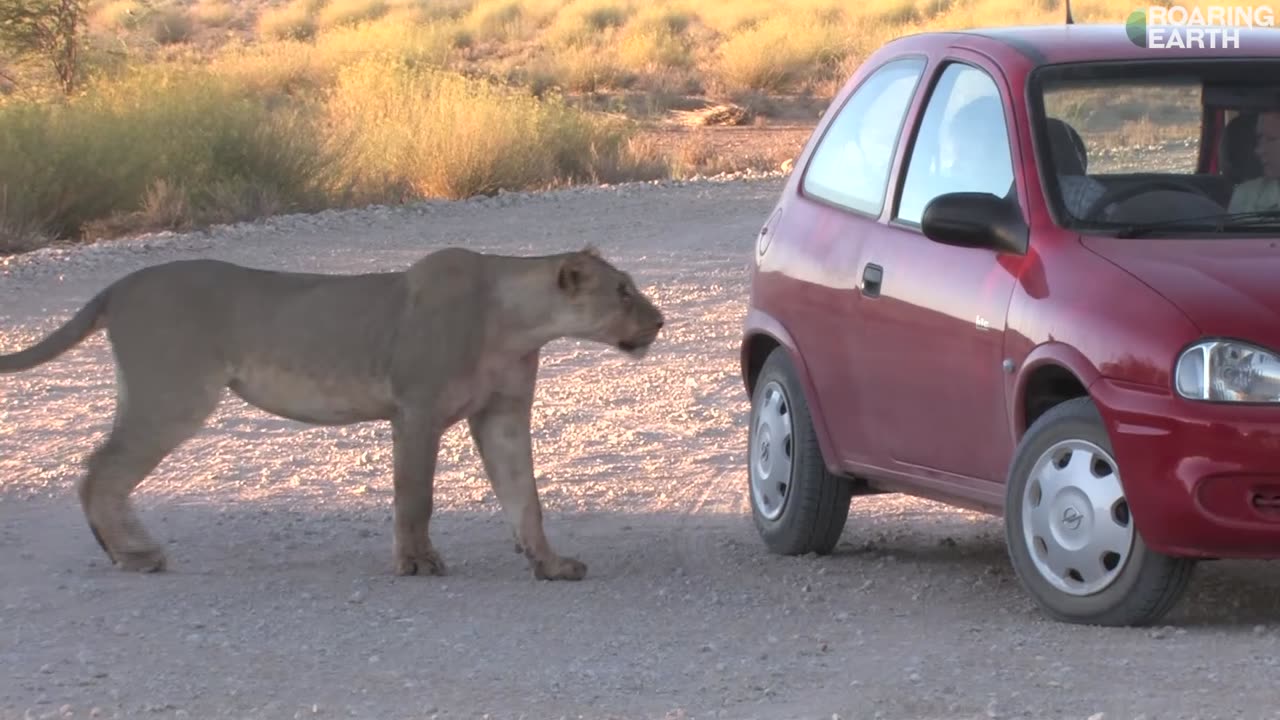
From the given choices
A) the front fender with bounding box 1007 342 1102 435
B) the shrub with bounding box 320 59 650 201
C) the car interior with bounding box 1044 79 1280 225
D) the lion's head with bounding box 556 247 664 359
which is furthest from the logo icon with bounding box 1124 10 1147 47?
Answer: the shrub with bounding box 320 59 650 201

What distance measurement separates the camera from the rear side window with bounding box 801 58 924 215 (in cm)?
764

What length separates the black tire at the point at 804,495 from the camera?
7828 mm

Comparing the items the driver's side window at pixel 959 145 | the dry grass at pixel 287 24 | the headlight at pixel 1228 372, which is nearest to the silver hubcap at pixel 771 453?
the driver's side window at pixel 959 145

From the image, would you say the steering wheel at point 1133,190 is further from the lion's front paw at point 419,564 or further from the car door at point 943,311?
the lion's front paw at point 419,564

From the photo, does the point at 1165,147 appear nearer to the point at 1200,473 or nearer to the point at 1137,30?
the point at 1137,30

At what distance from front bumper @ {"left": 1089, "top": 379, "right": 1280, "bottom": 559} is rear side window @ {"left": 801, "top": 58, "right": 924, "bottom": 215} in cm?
179

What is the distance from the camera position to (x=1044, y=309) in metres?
6.37

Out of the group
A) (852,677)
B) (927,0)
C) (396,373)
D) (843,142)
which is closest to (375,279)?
(396,373)

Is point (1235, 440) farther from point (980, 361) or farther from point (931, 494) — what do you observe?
point (931, 494)

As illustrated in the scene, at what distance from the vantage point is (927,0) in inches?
2197

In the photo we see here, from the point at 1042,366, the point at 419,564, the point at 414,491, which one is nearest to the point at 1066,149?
the point at 1042,366

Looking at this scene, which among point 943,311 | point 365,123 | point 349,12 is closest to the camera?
point 943,311

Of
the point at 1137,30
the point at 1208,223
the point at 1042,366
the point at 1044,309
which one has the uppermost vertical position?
the point at 1137,30

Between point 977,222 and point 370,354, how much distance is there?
7.45ft
